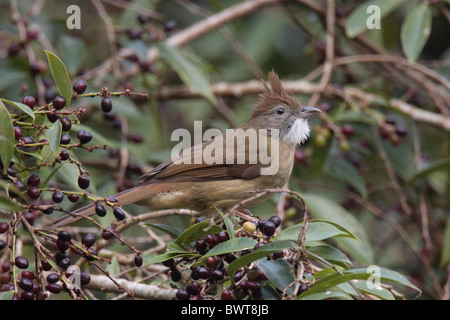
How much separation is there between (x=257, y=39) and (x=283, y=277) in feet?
14.4

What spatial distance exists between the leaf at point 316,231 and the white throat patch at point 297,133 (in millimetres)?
1821

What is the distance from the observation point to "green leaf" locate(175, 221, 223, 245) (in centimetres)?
268

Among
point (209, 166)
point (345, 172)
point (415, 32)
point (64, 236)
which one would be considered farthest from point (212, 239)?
point (415, 32)

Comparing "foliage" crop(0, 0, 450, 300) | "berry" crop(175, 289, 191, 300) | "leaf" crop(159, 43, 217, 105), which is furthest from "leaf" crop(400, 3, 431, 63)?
"berry" crop(175, 289, 191, 300)

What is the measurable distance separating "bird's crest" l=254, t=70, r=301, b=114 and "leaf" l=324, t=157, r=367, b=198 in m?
0.63

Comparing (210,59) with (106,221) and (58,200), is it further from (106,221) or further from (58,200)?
(58,200)

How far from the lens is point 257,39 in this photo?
6.43m

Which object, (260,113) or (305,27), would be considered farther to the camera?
(305,27)

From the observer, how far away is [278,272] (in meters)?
2.47

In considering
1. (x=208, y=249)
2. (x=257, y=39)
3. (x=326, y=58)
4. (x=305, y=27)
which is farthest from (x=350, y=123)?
(x=208, y=249)

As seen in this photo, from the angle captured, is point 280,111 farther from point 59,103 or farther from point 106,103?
point 59,103

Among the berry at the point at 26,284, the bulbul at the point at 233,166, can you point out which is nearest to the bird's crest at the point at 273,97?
the bulbul at the point at 233,166

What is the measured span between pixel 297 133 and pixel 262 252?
2.23 meters
